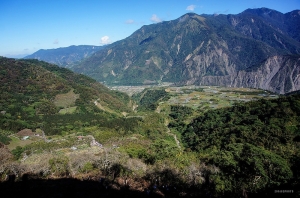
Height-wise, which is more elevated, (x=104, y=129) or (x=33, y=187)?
(x=33, y=187)

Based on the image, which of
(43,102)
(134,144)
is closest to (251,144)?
(134,144)

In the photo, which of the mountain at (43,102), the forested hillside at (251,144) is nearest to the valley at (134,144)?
the forested hillside at (251,144)

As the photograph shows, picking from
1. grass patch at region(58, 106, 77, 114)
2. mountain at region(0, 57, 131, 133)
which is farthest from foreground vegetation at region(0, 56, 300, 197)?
grass patch at region(58, 106, 77, 114)

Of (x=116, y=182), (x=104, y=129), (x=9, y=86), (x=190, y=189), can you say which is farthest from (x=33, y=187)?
(x=9, y=86)

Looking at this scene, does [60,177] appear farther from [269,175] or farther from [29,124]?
[29,124]

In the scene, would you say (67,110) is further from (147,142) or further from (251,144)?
(251,144)
